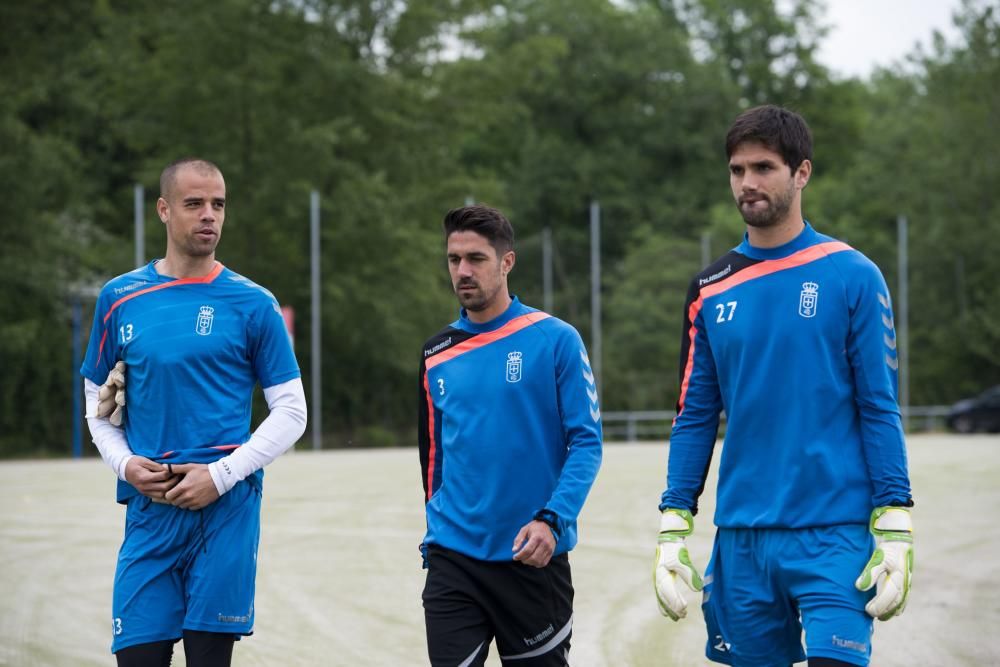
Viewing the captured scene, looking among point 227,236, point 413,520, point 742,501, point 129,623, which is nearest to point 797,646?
point 742,501

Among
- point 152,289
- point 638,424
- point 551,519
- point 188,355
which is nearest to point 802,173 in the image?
point 551,519

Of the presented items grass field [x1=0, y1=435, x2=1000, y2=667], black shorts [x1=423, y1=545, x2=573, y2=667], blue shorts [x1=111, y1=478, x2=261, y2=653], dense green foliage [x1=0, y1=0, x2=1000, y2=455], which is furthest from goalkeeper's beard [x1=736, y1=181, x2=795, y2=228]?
dense green foliage [x1=0, y1=0, x2=1000, y2=455]

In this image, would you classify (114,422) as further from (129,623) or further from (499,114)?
(499,114)

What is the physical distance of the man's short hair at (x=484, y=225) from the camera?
5266mm

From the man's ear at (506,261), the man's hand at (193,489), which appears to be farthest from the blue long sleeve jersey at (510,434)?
the man's hand at (193,489)

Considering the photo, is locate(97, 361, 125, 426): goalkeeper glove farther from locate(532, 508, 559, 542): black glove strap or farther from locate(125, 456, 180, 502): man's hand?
locate(532, 508, 559, 542): black glove strap

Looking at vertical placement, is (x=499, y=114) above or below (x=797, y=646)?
above

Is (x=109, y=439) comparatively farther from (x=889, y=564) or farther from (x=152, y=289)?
(x=889, y=564)

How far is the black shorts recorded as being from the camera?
16.8 feet

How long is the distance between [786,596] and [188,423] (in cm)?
212

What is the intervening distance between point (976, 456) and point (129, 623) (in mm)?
24943

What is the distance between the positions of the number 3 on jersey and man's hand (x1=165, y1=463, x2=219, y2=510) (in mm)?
1810

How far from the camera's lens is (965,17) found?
56719 mm

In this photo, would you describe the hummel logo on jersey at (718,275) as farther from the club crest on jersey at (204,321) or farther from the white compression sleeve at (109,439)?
the white compression sleeve at (109,439)
